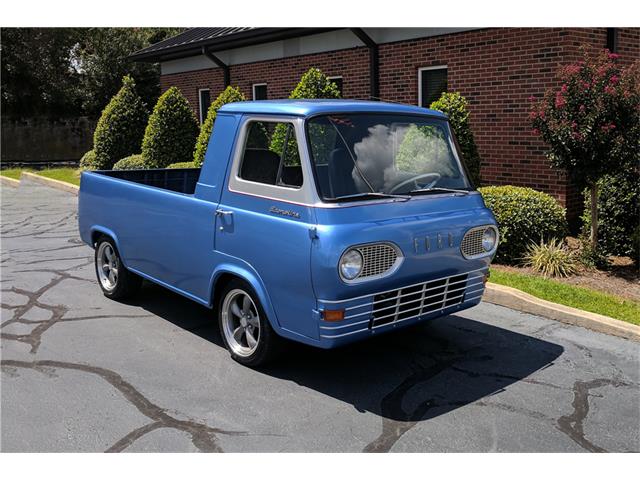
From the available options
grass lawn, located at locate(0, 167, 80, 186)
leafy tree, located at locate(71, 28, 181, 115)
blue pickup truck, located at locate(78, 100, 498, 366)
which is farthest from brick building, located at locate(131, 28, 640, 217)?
leafy tree, located at locate(71, 28, 181, 115)

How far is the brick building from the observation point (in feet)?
33.6

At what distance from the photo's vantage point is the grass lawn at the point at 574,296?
6.43 meters

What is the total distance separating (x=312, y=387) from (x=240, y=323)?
34.9 inches

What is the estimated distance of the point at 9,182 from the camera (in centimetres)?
2097

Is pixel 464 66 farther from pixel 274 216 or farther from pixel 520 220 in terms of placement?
pixel 274 216

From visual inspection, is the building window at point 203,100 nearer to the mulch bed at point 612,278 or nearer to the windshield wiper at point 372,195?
the mulch bed at point 612,278

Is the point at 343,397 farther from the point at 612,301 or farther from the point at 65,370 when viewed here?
the point at 612,301

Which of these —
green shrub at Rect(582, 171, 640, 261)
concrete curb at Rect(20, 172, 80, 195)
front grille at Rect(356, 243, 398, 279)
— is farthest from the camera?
concrete curb at Rect(20, 172, 80, 195)

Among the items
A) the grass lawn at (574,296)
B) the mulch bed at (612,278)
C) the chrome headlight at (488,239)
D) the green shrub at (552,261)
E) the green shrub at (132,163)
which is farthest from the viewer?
the green shrub at (132,163)

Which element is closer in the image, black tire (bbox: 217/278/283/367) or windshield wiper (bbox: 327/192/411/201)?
windshield wiper (bbox: 327/192/411/201)

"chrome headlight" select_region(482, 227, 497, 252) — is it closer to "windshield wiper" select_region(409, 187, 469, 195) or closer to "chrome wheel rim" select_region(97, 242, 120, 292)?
"windshield wiper" select_region(409, 187, 469, 195)

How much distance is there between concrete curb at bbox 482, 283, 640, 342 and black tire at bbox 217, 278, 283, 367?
296 cm

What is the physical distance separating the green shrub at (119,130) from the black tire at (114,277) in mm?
12487

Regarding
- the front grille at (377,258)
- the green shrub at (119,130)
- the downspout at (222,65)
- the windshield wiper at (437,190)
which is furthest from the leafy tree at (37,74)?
the front grille at (377,258)
